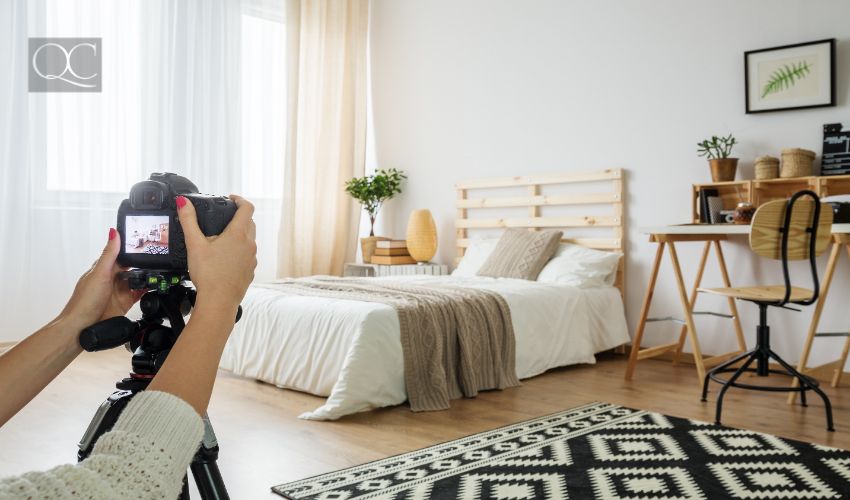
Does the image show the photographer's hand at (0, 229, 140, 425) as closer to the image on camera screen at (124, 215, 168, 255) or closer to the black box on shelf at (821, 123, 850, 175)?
the image on camera screen at (124, 215, 168, 255)

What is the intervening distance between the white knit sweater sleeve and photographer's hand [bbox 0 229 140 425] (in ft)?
1.12

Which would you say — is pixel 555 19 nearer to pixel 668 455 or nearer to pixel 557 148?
pixel 557 148

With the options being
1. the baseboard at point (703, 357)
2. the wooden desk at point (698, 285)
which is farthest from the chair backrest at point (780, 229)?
the baseboard at point (703, 357)

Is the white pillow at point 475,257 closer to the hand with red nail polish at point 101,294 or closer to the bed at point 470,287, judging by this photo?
the bed at point 470,287

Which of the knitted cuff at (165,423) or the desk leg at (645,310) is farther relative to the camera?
the desk leg at (645,310)

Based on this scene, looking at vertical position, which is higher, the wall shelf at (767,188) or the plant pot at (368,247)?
the wall shelf at (767,188)

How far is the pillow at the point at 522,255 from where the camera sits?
4234mm

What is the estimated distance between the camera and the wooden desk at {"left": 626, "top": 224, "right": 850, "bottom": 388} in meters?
3.04

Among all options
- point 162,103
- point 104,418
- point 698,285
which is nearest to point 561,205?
point 698,285

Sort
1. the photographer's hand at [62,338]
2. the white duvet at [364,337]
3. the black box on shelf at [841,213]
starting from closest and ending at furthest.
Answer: the photographer's hand at [62,338]
the white duvet at [364,337]
the black box on shelf at [841,213]

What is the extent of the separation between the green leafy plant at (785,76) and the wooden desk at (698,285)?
0.78 metres

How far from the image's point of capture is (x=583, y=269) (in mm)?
4113

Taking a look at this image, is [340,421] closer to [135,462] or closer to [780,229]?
[780,229]

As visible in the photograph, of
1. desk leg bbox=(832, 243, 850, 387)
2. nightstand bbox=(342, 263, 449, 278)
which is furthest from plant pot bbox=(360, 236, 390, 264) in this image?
desk leg bbox=(832, 243, 850, 387)
